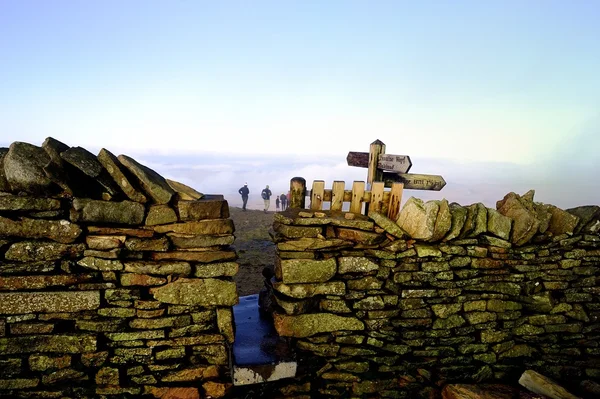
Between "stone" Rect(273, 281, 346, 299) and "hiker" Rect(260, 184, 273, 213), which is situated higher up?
"stone" Rect(273, 281, 346, 299)

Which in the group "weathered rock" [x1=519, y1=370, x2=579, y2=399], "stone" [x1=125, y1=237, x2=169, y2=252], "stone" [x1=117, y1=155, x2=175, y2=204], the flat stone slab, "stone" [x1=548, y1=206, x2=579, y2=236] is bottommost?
"weathered rock" [x1=519, y1=370, x2=579, y2=399]

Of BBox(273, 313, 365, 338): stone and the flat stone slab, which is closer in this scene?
the flat stone slab

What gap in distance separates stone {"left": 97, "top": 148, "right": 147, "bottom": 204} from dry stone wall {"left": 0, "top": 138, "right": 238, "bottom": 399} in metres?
0.01

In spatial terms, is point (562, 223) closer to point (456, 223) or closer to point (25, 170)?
point (456, 223)

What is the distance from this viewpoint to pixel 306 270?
4.43 meters

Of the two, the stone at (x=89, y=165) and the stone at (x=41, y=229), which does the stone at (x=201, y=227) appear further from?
the stone at (x=41, y=229)

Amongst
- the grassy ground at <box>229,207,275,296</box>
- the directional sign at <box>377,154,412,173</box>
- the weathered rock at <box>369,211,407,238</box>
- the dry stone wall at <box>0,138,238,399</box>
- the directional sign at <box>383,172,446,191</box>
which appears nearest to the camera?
the dry stone wall at <box>0,138,238,399</box>

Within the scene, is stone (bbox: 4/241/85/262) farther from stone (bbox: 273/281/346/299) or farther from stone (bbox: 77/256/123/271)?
stone (bbox: 273/281/346/299)

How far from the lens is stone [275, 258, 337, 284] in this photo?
14.4 ft

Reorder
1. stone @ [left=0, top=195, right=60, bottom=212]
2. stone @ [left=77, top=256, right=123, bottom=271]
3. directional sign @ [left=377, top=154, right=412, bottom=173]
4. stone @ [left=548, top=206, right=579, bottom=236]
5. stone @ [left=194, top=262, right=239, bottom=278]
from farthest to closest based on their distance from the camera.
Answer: directional sign @ [left=377, top=154, right=412, bottom=173]
stone @ [left=548, top=206, right=579, bottom=236]
stone @ [left=194, top=262, right=239, bottom=278]
stone @ [left=77, top=256, right=123, bottom=271]
stone @ [left=0, top=195, right=60, bottom=212]

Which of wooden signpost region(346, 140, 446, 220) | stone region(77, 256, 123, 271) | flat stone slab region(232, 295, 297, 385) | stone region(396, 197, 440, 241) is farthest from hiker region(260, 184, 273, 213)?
stone region(77, 256, 123, 271)

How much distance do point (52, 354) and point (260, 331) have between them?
101 inches

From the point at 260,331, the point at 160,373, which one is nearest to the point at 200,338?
the point at 160,373

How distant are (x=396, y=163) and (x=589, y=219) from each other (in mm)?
3027
